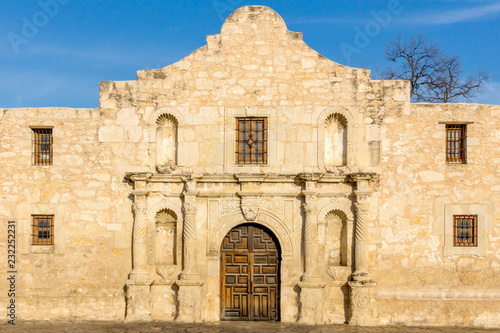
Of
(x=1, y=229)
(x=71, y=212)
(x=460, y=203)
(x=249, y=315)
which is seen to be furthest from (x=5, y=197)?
(x=460, y=203)

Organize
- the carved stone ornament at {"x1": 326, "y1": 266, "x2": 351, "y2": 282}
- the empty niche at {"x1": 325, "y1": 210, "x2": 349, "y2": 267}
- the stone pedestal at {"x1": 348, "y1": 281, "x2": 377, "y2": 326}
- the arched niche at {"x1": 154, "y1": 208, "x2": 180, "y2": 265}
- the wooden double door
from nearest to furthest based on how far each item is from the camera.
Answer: the stone pedestal at {"x1": 348, "y1": 281, "x2": 377, "y2": 326} < the carved stone ornament at {"x1": 326, "y1": 266, "x2": 351, "y2": 282} < the wooden double door < the empty niche at {"x1": 325, "y1": 210, "x2": 349, "y2": 267} < the arched niche at {"x1": 154, "y1": 208, "x2": 180, "y2": 265}

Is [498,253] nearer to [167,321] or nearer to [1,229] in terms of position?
[167,321]

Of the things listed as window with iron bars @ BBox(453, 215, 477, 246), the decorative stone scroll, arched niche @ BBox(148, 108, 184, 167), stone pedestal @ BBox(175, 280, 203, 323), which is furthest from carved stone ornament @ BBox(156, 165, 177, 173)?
window with iron bars @ BBox(453, 215, 477, 246)

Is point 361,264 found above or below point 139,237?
below

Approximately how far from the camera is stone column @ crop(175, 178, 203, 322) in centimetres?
1271

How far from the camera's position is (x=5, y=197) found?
1327cm

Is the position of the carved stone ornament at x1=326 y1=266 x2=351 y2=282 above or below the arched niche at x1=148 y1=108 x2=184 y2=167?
below

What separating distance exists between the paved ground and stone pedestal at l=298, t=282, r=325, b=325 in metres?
0.28

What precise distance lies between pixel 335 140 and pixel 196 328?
5329 millimetres

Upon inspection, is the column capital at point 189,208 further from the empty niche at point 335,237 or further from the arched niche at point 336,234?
the empty niche at point 335,237

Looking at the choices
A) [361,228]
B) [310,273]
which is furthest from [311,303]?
[361,228]

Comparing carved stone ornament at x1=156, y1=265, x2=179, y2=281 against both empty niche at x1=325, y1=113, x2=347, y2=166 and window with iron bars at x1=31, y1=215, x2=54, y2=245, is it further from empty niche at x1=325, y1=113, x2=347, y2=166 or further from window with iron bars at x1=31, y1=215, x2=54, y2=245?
empty niche at x1=325, y1=113, x2=347, y2=166

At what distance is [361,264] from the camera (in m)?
12.6

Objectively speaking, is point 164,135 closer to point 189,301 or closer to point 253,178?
point 253,178
